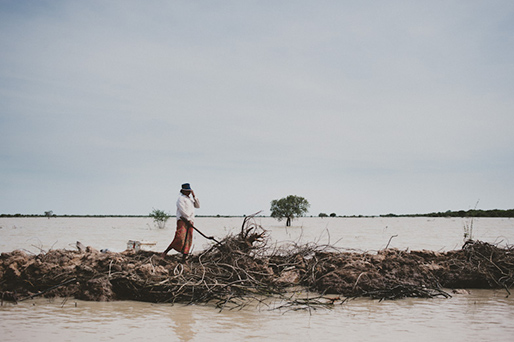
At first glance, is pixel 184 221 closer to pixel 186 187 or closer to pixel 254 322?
pixel 186 187

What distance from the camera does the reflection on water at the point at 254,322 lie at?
563cm

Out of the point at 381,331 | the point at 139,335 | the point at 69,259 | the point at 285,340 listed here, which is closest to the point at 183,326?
the point at 139,335

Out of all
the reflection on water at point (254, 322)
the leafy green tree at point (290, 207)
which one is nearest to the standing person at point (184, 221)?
the reflection on water at point (254, 322)

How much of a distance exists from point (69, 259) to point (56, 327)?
11.9 feet

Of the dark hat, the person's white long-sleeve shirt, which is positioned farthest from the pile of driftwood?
the dark hat

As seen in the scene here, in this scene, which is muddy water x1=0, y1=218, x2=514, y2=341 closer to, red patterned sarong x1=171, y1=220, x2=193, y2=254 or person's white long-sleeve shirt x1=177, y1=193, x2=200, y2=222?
red patterned sarong x1=171, y1=220, x2=193, y2=254

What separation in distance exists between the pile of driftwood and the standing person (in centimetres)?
31

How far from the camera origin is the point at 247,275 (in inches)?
322

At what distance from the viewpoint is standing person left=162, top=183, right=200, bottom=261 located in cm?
940

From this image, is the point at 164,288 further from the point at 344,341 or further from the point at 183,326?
the point at 344,341

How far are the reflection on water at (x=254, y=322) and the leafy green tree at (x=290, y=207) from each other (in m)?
42.2

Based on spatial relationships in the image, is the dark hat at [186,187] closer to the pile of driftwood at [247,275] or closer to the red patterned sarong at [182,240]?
the red patterned sarong at [182,240]

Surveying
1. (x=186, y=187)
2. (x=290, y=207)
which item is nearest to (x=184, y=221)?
(x=186, y=187)

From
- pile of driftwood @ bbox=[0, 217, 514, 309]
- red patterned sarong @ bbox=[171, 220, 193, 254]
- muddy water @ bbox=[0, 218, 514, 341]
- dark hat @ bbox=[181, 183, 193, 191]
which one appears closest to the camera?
muddy water @ bbox=[0, 218, 514, 341]
